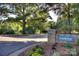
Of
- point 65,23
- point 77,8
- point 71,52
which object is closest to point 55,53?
point 71,52

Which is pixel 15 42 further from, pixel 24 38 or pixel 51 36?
pixel 51 36

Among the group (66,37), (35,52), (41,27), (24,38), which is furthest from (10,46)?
(66,37)

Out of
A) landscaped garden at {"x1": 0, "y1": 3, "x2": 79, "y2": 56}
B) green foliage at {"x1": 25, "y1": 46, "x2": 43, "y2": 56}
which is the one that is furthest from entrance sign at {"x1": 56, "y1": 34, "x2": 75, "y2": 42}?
green foliage at {"x1": 25, "y1": 46, "x2": 43, "y2": 56}

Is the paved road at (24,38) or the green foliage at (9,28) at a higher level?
the green foliage at (9,28)

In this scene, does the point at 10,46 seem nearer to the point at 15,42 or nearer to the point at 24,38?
the point at 15,42

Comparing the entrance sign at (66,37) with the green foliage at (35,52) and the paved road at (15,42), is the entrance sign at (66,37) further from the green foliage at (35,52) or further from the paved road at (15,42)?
the green foliage at (35,52)

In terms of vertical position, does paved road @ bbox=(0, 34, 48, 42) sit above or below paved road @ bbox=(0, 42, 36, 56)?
above

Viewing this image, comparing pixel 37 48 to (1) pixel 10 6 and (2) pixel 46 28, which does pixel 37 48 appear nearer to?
(2) pixel 46 28

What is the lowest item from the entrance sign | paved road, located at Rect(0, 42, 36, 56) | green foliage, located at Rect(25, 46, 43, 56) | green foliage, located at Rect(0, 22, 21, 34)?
green foliage, located at Rect(25, 46, 43, 56)

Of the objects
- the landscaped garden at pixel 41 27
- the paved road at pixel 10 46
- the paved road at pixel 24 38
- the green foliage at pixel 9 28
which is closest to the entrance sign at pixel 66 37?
the landscaped garden at pixel 41 27

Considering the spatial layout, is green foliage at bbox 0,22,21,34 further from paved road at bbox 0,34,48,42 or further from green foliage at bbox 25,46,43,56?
green foliage at bbox 25,46,43,56

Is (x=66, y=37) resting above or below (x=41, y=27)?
below

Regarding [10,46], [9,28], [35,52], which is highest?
[9,28]

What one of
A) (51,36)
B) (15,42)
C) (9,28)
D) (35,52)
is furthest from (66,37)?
(9,28)
